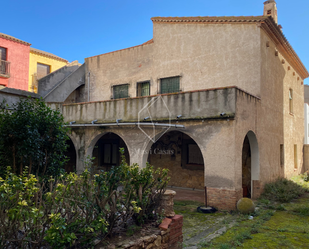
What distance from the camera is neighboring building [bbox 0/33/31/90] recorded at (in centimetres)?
1941

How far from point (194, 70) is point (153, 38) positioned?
11.2 ft

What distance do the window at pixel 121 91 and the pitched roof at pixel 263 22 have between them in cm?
413

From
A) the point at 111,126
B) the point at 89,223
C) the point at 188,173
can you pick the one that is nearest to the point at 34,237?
the point at 89,223

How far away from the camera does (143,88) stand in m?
16.0

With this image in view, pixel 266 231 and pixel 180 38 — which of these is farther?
pixel 180 38

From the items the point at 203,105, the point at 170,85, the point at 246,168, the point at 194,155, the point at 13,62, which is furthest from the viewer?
the point at 13,62

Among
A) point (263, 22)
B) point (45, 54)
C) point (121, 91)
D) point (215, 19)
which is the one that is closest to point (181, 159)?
point (121, 91)

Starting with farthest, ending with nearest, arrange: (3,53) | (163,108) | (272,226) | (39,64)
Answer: (39,64)
(3,53)
(163,108)
(272,226)

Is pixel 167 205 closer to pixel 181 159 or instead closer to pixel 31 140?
pixel 31 140

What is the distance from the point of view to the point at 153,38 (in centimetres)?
1576

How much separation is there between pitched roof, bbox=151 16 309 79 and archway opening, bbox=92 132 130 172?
7.15 m

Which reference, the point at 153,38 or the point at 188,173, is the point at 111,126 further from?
the point at 153,38

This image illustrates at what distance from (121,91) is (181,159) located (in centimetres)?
558

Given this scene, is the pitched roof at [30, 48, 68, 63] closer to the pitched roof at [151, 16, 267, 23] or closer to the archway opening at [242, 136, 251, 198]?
the pitched roof at [151, 16, 267, 23]
